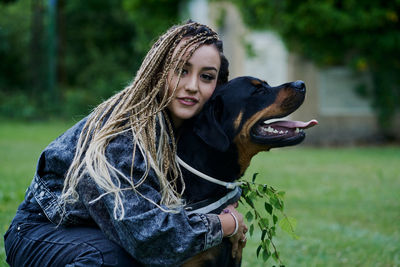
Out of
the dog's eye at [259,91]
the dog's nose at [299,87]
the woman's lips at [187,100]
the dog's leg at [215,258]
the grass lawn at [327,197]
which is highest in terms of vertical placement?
the dog's nose at [299,87]

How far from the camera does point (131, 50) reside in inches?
1164

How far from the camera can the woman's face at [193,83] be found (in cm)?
282

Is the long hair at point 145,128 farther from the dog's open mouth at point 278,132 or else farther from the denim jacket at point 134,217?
the dog's open mouth at point 278,132

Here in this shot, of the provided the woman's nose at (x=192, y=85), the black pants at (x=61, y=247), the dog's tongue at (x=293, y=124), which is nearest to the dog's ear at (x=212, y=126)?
the woman's nose at (x=192, y=85)

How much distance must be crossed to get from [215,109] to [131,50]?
27338 mm

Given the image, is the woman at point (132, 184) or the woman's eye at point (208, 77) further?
the woman's eye at point (208, 77)

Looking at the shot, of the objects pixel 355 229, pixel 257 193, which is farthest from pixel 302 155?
pixel 257 193

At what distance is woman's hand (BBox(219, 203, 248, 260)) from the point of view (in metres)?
2.65

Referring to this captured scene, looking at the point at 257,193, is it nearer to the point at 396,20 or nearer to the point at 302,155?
the point at 302,155

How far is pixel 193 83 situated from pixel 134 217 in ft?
2.69

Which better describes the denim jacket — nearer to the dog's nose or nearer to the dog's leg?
the dog's leg

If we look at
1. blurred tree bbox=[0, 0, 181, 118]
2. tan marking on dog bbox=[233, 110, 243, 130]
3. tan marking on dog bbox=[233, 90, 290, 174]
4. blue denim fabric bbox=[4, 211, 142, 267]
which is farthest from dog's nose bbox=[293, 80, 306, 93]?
blurred tree bbox=[0, 0, 181, 118]

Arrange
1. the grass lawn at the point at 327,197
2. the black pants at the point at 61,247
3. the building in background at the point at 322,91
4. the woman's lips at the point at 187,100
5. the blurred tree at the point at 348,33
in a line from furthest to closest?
1. the building in background at the point at 322,91
2. the blurred tree at the point at 348,33
3. the grass lawn at the point at 327,197
4. the woman's lips at the point at 187,100
5. the black pants at the point at 61,247

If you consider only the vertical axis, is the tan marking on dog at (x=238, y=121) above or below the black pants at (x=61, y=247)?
above
